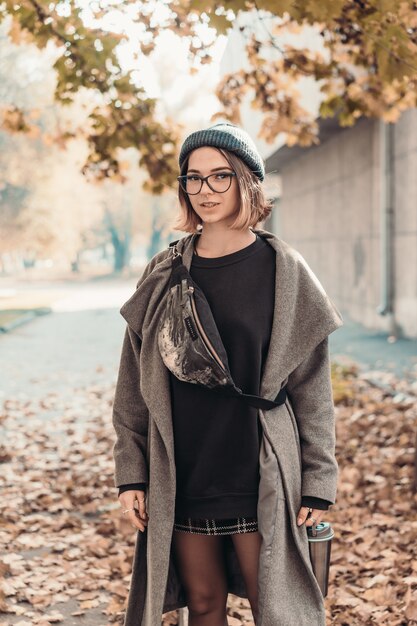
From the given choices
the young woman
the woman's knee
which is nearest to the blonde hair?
the young woman

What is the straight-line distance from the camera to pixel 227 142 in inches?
98.2

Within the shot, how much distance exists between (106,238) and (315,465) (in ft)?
244

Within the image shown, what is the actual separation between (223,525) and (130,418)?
475 millimetres

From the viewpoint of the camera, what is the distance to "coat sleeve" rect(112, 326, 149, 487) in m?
2.71

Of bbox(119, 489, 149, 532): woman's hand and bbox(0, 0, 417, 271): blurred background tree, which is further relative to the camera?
bbox(0, 0, 417, 271): blurred background tree

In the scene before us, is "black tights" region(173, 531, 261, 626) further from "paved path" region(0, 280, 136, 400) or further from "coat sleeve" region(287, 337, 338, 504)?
"paved path" region(0, 280, 136, 400)

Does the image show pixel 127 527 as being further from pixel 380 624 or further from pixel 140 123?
pixel 140 123

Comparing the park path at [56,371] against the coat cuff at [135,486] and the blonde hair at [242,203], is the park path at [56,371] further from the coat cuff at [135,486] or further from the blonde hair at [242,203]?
the blonde hair at [242,203]

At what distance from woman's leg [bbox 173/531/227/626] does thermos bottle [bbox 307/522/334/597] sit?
29 cm

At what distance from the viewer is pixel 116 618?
159 inches

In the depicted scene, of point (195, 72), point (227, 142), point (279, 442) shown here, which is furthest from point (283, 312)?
point (195, 72)

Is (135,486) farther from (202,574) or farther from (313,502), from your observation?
(313,502)

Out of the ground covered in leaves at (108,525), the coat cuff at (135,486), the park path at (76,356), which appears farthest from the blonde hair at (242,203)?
the park path at (76,356)

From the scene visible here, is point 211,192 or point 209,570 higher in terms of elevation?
point 211,192
